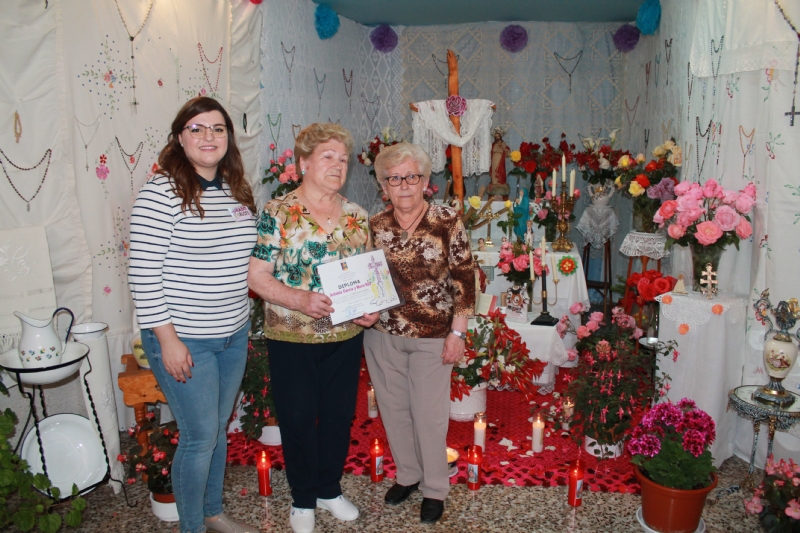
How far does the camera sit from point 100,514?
2.51m

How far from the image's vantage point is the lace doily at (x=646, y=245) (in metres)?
4.15

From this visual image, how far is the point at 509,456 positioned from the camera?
9.78 feet

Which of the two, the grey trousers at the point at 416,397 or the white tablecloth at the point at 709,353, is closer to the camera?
the grey trousers at the point at 416,397

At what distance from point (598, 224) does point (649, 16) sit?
1.79 metres

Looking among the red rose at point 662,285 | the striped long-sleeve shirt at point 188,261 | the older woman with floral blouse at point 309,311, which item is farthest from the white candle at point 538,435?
the striped long-sleeve shirt at point 188,261

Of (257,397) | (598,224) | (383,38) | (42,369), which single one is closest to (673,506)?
(257,397)

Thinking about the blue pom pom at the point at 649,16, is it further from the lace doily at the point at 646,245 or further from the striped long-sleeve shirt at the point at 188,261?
the striped long-sleeve shirt at the point at 188,261

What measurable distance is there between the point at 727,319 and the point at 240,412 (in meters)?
2.51

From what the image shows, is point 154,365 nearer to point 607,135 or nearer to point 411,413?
point 411,413

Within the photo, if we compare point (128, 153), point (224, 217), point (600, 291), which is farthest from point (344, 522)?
point (600, 291)

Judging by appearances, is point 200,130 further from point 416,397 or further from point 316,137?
point 416,397

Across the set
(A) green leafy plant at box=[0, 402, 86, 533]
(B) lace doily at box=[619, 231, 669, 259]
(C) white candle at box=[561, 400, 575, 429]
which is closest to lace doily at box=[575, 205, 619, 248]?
(B) lace doily at box=[619, 231, 669, 259]

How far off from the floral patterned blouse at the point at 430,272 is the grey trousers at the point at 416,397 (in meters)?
0.08

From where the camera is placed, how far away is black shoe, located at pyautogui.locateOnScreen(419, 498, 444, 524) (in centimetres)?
238
